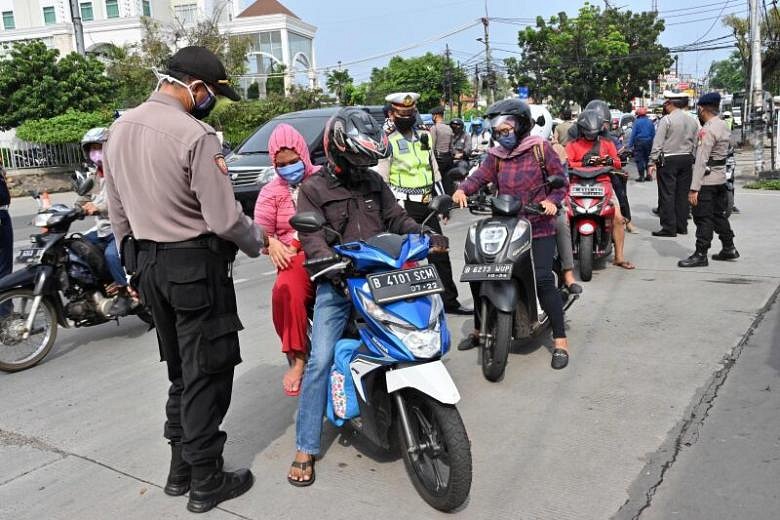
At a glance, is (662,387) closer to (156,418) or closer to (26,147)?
(156,418)

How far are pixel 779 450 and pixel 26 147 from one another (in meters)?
24.0

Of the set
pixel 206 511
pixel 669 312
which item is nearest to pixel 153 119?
pixel 206 511

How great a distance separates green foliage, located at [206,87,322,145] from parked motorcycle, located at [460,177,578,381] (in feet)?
78.8

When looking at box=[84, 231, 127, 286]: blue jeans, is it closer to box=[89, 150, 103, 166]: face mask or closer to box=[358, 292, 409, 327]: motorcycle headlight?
box=[89, 150, 103, 166]: face mask

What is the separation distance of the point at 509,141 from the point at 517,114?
0.21 m

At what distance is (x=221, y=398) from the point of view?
10.5 feet

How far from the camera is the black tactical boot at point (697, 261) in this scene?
775 cm

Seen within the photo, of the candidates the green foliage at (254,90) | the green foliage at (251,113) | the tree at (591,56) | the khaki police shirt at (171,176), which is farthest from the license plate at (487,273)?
the green foliage at (254,90)

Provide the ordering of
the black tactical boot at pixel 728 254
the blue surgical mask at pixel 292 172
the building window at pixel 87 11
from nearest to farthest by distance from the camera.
Result: the blue surgical mask at pixel 292 172, the black tactical boot at pixel 728 254, the building window at pixel 87 11

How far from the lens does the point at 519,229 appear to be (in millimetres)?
4652

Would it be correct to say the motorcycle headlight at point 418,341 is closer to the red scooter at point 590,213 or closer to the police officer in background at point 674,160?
the red scooter at point 590,213

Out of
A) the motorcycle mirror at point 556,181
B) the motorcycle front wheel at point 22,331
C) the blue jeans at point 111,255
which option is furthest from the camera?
the blue jeans at point 111,255

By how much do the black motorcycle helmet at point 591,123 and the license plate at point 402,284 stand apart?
16.8ft

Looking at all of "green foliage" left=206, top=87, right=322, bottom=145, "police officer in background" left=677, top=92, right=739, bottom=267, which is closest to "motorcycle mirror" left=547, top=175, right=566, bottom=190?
"police officer in background" left=677, top=92, right=739, bottom=267
